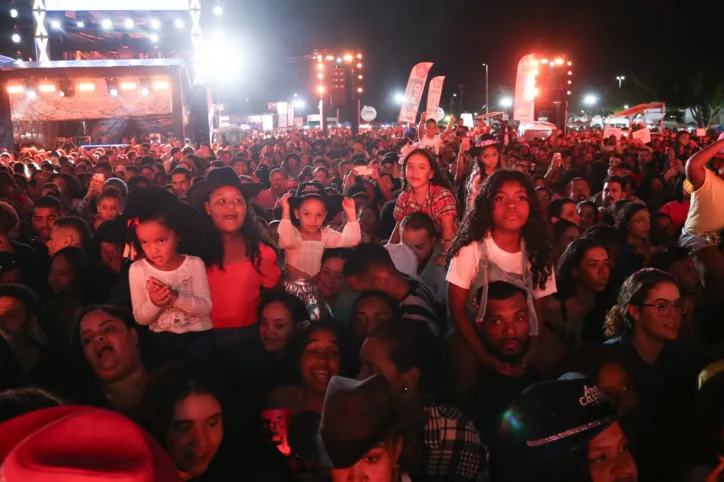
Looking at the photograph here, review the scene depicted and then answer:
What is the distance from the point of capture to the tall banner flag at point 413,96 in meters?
20.3

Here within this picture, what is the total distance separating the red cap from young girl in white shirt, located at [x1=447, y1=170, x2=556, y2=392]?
239 centimetres

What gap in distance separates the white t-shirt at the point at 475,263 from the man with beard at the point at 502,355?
19cm

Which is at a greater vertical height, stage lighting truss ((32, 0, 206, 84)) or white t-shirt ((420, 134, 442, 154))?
stage lighting truss ((32, 0, 206, 84))

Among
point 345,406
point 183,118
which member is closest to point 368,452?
point 345,406

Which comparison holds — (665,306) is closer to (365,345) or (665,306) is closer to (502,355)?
(502,355)

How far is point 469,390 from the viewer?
3385mm

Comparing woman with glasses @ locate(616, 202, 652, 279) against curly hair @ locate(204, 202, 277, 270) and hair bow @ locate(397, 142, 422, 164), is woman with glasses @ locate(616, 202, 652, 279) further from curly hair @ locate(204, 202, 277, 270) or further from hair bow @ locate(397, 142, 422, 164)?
curly hair @ locate(204, 202, 277, 270)

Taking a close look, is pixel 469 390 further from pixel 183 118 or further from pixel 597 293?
pixel 183 118

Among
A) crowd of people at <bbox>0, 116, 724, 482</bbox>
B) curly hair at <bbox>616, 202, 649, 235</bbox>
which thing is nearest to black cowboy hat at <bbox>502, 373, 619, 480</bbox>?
crowd of people at <bbox>0, 116, 724, 482</bbox>

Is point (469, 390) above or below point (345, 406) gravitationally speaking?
below

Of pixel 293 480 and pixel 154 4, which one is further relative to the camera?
pixel 154 4

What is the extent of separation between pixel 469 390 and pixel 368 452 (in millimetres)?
1293

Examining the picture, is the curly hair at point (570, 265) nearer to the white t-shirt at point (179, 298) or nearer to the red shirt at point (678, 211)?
the white t-shirt at point (179, 298)

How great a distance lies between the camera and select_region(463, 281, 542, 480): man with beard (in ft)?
10.8
